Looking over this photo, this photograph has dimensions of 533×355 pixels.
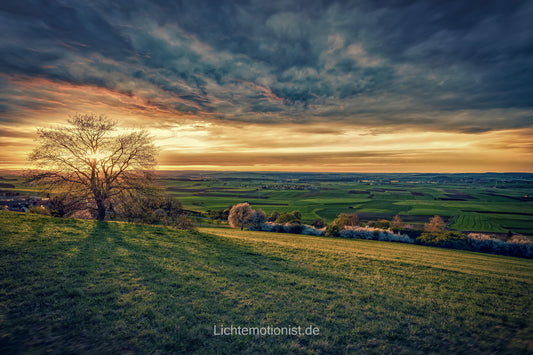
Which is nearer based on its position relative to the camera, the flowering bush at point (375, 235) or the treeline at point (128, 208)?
the treeline at point (128, 208)

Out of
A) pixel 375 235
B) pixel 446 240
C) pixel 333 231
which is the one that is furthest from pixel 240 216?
pixel 446 240

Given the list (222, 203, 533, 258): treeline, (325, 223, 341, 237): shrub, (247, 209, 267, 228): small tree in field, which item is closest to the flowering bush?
(222, 203, 533, 258): treeline

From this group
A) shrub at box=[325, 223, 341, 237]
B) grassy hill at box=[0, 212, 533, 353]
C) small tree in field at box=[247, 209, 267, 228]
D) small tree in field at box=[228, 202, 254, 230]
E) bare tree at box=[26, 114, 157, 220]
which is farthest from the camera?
small tree in field at box=[247, 209, 267, 228]

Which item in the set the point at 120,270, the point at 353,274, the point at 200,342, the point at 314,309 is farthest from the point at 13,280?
the point at 353,274

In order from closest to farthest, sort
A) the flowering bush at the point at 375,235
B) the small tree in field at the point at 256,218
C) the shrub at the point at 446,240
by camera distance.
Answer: the shrub at the point at 446,240
the flowering bush at the point at 375,235
the small tree in field at the point at 256,218

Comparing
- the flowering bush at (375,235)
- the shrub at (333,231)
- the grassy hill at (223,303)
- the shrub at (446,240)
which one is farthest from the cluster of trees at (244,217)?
the grassy hill at (223,303)

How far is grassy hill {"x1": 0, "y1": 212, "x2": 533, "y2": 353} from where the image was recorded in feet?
18.3

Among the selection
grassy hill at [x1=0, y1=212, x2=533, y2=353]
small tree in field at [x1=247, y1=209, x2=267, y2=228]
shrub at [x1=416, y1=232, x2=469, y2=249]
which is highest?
grassy hill at [x1=0, y1=212, x2=533, y2=353]

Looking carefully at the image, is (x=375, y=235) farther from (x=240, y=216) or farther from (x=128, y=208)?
(x=128, y=208)

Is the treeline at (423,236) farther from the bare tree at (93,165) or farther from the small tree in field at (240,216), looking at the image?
the bare tree at (93,165)

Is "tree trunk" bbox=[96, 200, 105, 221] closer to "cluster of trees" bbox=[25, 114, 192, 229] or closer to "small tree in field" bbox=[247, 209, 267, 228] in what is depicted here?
"cluster of trees" bbox=[25, 114, 192, 229]

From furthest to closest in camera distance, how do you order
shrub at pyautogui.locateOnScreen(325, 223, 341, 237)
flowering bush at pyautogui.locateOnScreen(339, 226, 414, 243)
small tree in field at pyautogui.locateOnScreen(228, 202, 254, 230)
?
small tree in field at pyautogui.locateOnScreen(228, 202, 254, 230) < shrub at pyautogui.locateOnScreen(325, 223, 341, 237) < flowering bush at pyautogui.locateOnScreen(339, 226, 414, 243)

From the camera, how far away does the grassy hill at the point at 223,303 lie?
5578 millimetres

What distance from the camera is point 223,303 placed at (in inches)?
300
